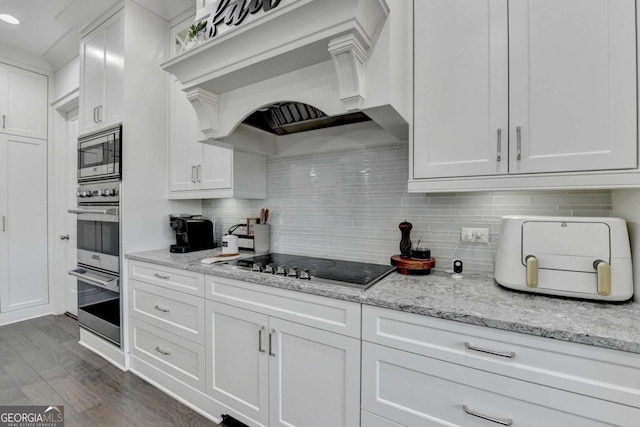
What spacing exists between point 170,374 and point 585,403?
2211 millimetres

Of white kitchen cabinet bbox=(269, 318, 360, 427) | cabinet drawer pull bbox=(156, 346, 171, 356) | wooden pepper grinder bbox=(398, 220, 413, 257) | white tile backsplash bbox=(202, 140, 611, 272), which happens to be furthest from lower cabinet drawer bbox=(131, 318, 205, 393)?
wooden pepper grinder bbox=(398, 220, 413, 257)

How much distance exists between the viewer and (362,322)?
4.09ft

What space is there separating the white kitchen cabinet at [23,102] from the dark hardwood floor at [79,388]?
2.20 metres

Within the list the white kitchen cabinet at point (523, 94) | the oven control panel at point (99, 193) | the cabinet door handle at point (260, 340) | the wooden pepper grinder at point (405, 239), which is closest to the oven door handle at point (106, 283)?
the oven control panel at point (99, 193)

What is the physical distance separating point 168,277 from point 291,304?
3.50 feet

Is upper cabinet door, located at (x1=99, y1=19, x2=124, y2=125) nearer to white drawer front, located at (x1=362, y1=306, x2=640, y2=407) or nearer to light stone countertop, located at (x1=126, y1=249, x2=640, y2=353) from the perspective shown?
light stone countertop, located at (x1=126, y1=249, x2=640, y2=353)

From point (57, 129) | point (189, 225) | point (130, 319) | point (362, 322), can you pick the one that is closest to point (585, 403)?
point (362, 322)

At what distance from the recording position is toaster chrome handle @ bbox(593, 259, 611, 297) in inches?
42.3

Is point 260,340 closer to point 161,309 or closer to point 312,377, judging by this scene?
point 312,377

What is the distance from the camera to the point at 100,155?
2.43 metres

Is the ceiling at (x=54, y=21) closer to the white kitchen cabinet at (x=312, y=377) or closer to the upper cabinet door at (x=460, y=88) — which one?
the upper cabinet door at (x=460, y=88)

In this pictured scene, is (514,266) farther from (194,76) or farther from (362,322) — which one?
(194,76)

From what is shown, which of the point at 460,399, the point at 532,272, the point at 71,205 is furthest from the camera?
the point at 71,205

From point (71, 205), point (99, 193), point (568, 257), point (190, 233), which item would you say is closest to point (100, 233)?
point (99, 193)
